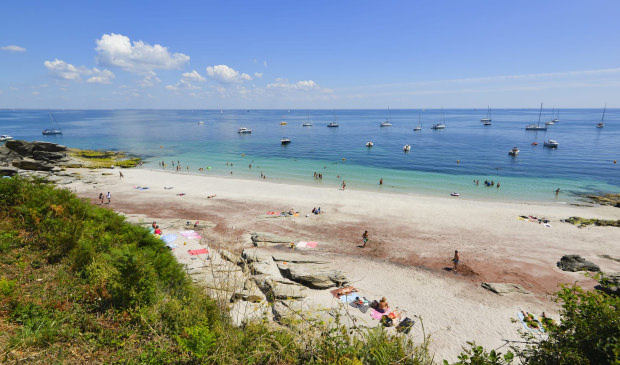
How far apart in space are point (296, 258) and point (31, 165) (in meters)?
51.4

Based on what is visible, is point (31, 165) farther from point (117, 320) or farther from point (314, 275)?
point (117, 320)

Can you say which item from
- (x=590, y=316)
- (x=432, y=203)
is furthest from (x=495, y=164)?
(x=590, y=316)

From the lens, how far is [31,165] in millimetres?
45750

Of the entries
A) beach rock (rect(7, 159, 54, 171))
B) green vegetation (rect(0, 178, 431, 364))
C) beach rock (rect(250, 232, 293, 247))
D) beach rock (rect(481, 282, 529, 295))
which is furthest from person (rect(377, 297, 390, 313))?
beach rock (rect(7, 159, 54, 171))

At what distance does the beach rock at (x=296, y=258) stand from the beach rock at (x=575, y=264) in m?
16.3

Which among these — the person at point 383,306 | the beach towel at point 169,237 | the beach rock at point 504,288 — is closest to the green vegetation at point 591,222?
the beach rock at point 504,288

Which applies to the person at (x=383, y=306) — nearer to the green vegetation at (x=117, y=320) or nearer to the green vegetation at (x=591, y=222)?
the green vegetation at (x=117, y=320)

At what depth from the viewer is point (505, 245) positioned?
2355 cm

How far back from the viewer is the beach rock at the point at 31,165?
4470 centimetres

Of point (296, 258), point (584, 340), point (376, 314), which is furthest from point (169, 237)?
point (584, 340)

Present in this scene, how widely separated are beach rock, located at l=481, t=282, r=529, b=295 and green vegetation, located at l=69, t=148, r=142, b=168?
203ft

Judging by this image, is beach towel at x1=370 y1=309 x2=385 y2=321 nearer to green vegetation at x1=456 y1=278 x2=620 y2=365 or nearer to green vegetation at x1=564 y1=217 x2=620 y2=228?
green vegetation at x1=456 y1=278 x2=620 y2=365

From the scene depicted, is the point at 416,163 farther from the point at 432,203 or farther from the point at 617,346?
the point at 617,346

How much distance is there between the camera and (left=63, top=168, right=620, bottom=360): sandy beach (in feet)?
50.1
